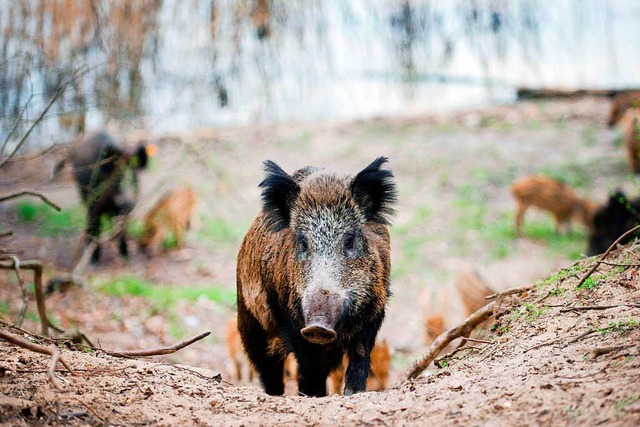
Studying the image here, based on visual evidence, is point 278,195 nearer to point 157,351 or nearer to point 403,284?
point 157,351

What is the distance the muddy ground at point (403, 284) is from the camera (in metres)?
3.16

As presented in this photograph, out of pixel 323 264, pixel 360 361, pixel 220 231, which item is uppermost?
pixel 323 264

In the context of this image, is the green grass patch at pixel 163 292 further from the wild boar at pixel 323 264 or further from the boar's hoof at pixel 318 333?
the boar's hoof at pixel 318 333

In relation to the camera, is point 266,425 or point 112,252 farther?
point 112,252

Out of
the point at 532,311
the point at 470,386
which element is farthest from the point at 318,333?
the point at 532,311

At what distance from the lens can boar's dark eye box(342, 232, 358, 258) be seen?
15.4 feet

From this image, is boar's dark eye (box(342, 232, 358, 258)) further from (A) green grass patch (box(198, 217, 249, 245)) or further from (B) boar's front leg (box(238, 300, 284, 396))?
(A) green grass patch (box(198, 217, 249, 245))

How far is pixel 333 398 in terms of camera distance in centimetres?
381

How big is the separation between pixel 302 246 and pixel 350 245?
33 cm

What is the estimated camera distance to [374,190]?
4.98m

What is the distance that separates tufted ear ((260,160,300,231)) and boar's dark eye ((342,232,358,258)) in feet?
1.61

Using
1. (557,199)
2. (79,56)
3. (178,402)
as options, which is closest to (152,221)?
(79,56)

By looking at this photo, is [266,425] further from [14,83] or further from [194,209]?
[194,209]

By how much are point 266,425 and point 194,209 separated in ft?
35.7
